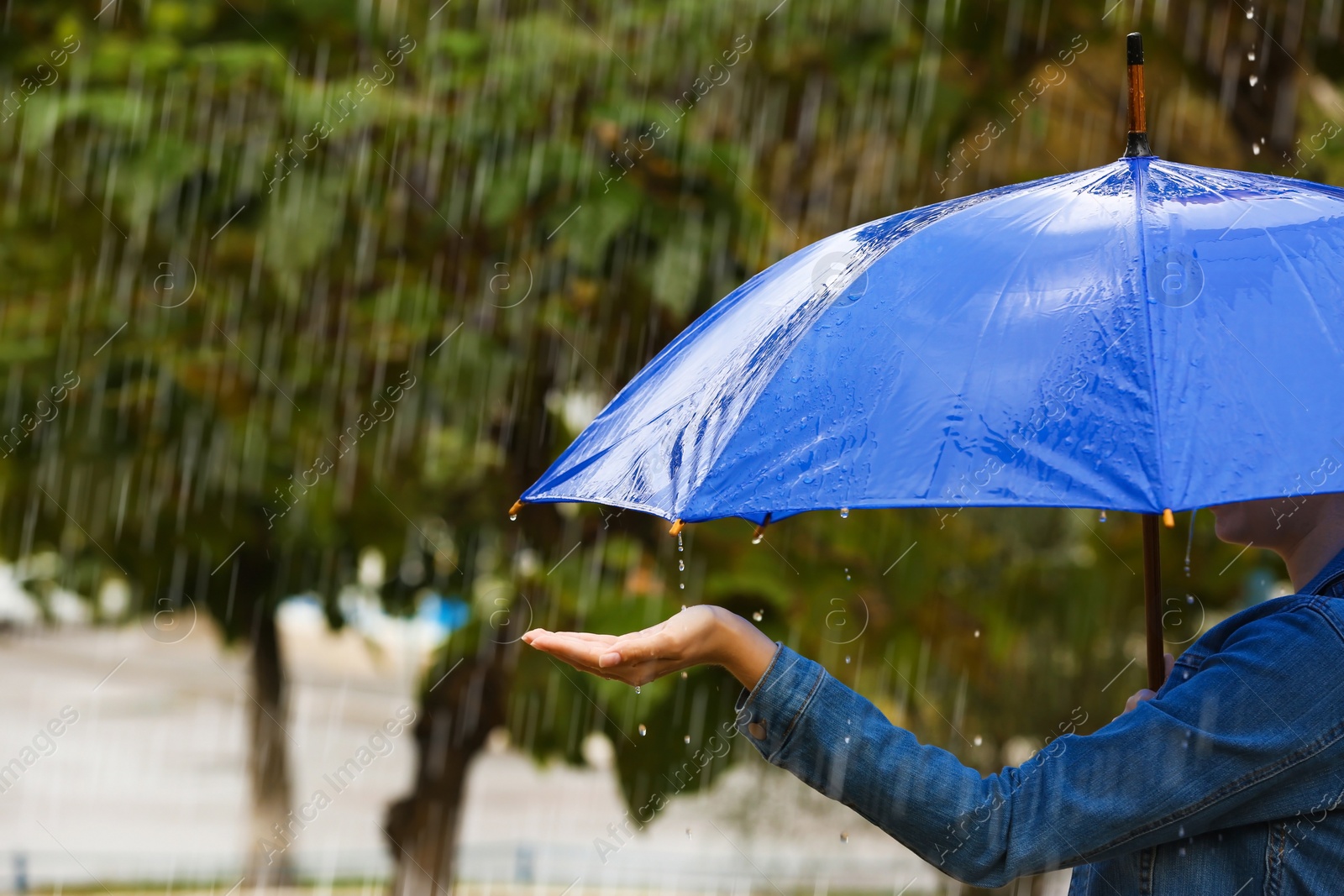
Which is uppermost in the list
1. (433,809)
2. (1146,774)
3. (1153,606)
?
(1153,606)

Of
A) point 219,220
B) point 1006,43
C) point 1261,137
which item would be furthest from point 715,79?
point 1261,137

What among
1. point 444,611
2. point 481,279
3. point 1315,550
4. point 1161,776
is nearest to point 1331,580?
point 1315,550

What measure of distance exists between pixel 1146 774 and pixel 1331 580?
369 mm

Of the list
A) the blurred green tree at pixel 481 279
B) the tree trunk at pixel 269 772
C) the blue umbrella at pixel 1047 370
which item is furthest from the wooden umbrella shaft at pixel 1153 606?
the tree trunk at pixel 269 772

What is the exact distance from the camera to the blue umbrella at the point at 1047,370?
4.98 ft

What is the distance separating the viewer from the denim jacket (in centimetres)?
149

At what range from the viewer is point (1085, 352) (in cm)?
161

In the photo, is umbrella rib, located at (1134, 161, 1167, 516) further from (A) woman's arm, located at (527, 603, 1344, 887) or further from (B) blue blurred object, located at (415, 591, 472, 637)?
(B) blue blurred object, located at (415, 591, 472, 637)

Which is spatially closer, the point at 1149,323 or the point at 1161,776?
the point at 1161,776

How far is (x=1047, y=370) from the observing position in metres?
1.60

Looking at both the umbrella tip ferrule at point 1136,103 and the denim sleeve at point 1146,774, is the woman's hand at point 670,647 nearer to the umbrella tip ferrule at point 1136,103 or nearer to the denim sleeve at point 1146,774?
the denim sleeve at point 1146,774

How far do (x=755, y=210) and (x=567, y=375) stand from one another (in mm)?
1017

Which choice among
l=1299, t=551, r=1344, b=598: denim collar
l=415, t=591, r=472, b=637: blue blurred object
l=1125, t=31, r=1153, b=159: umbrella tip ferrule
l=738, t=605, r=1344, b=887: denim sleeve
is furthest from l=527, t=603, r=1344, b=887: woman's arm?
l=415, t=591, r=472, b=637: blue blurred object

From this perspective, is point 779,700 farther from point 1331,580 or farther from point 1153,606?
point 1153,606
